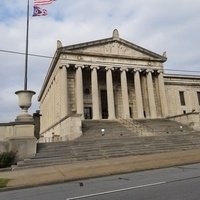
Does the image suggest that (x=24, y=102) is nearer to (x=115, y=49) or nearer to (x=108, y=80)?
(x=108, y=80)

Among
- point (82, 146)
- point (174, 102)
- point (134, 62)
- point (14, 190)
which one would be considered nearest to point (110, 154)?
point (82, 146)

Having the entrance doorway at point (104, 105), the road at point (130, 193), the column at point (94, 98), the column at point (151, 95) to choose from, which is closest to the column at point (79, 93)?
the column at point (94, 98)

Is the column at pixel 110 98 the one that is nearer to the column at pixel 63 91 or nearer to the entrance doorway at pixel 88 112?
the entrance doorway at pixel 88 112

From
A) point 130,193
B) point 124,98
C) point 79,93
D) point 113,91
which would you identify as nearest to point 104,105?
point 113,91

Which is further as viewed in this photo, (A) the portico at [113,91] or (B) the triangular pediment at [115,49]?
(B) the triangular pediment at [115,49]

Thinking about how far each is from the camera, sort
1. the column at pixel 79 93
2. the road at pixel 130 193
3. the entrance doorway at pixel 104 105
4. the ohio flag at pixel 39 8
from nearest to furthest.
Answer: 1. the road at pixel 130 193
2. the ohio flag at pixel 39 8
3. the column at pixel 79 93
4. the entrance doorway at pixel 104 105

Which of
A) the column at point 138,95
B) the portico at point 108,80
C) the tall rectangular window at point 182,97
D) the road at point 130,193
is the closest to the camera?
the road at point 130,193

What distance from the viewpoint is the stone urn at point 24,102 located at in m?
16.7

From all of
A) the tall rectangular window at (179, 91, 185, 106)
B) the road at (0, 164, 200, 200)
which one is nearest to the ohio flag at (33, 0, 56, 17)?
the road at (0, 164, 200, 200)

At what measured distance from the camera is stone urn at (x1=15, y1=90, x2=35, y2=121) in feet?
54.7

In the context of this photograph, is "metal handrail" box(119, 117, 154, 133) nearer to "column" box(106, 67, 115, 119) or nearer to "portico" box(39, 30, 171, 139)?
"column" box(106, 67, 115, 119)

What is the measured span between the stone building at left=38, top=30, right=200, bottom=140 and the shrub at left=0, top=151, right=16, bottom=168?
1887cm

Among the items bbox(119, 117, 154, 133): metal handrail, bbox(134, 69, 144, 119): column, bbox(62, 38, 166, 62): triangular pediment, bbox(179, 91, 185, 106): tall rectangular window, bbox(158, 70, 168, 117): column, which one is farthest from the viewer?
bbox(179, 91, 185, 106): tall rectangular window

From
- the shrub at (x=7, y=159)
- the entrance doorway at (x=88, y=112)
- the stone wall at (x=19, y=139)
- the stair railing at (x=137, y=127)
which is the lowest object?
the shrub at (x=7, y=159)
